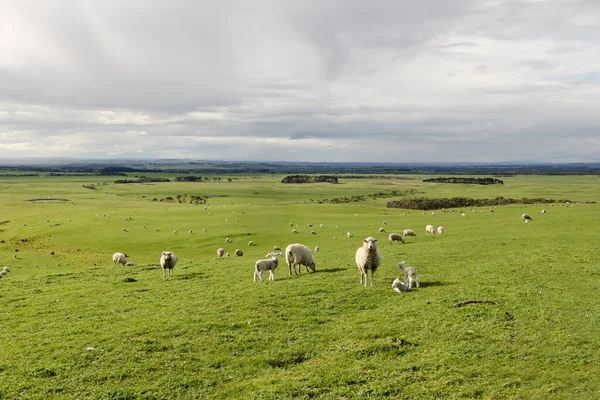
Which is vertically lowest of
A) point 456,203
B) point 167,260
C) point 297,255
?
point 456,203

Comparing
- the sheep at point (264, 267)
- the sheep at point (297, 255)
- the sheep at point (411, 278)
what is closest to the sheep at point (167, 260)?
the sheep at point (264, 267)

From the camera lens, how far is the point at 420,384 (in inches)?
439

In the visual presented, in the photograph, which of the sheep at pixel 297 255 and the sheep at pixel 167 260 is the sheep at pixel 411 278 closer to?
the sheep at pixel 297 255

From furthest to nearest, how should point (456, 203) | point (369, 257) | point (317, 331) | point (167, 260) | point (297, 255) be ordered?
point (456, 203) → point (167, 260) → point (297, 255) → point (369, 257) → point (317, 331)

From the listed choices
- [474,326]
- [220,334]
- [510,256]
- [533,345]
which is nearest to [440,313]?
[474,326]

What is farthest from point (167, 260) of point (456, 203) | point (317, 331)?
point (456, 203)

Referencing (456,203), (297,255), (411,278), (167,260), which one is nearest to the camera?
(411,278)

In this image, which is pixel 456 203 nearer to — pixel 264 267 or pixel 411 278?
pixel 264 267

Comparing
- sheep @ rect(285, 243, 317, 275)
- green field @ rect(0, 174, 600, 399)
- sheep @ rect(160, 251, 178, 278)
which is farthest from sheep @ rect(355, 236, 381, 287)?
sheep @ rect(160, 251, 178, 278)

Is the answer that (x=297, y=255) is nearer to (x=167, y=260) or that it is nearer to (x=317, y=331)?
(x=167, y=260)

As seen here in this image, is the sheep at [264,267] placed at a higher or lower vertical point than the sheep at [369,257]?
lower

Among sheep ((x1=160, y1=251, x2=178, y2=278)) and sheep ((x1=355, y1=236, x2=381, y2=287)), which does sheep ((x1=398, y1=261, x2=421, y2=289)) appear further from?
sheep ((x1=160, y1=251, x2=178, y2=278))

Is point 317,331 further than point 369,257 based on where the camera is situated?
No

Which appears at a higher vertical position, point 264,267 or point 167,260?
point 264,267
